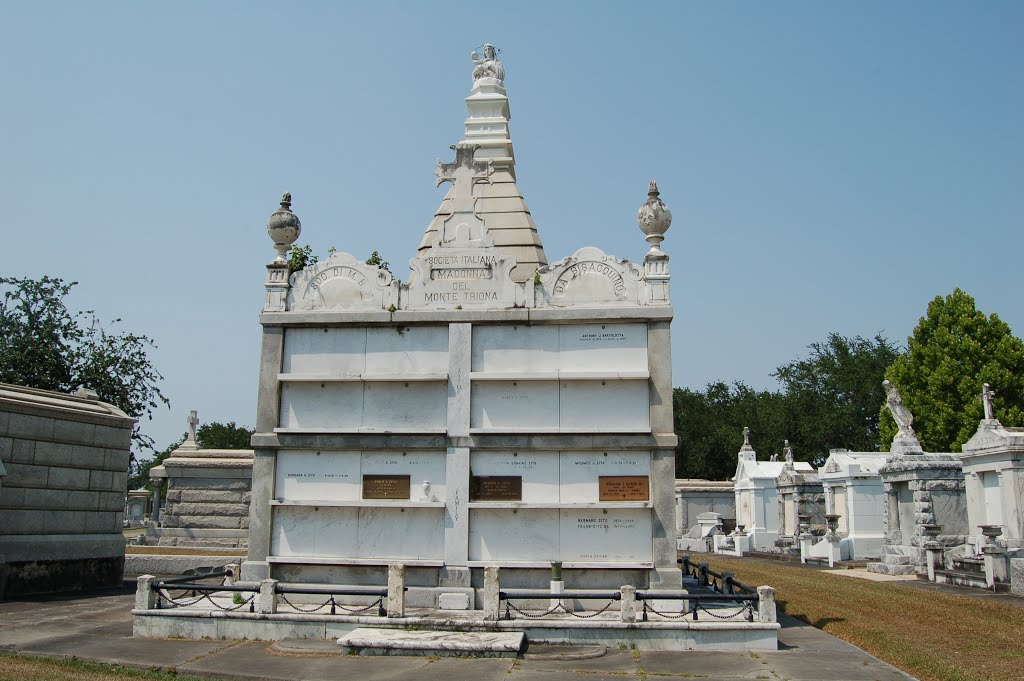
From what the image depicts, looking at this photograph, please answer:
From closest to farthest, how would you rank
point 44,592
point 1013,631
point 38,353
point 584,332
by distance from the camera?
1. point 1013,631
2. point 584,332
3. point 44,592
4. point 38,353

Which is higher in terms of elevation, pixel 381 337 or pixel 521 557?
pixel 381 337

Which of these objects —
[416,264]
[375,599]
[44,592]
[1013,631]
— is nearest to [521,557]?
[375,599]

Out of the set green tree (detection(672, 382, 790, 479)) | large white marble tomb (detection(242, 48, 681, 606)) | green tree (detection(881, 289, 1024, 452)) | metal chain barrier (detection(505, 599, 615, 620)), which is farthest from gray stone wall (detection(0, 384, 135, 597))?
green tree (detection(672, 382, 790, 479))

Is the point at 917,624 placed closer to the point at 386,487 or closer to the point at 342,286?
the point at 386,487

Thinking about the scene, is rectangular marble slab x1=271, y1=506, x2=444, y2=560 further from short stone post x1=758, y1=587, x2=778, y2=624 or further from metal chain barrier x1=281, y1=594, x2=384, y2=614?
short stone post x1=758, y1=587, x2=778, y2=624

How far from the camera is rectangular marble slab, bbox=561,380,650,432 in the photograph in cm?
1574

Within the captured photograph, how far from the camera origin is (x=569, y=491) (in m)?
15.6

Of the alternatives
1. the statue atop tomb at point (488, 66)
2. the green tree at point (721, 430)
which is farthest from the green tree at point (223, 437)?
the statue atop tomb at point (488, 66)

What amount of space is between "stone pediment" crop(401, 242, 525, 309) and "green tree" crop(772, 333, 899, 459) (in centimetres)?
5395

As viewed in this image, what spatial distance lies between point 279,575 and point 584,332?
7409 millimetres

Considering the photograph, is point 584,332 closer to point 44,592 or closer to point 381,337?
point 381,337

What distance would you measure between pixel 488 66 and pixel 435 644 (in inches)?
698

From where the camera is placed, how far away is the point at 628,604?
44.6ft

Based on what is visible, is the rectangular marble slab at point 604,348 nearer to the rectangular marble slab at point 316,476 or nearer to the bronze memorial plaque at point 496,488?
the bronze memorial plaque at point 496,488
